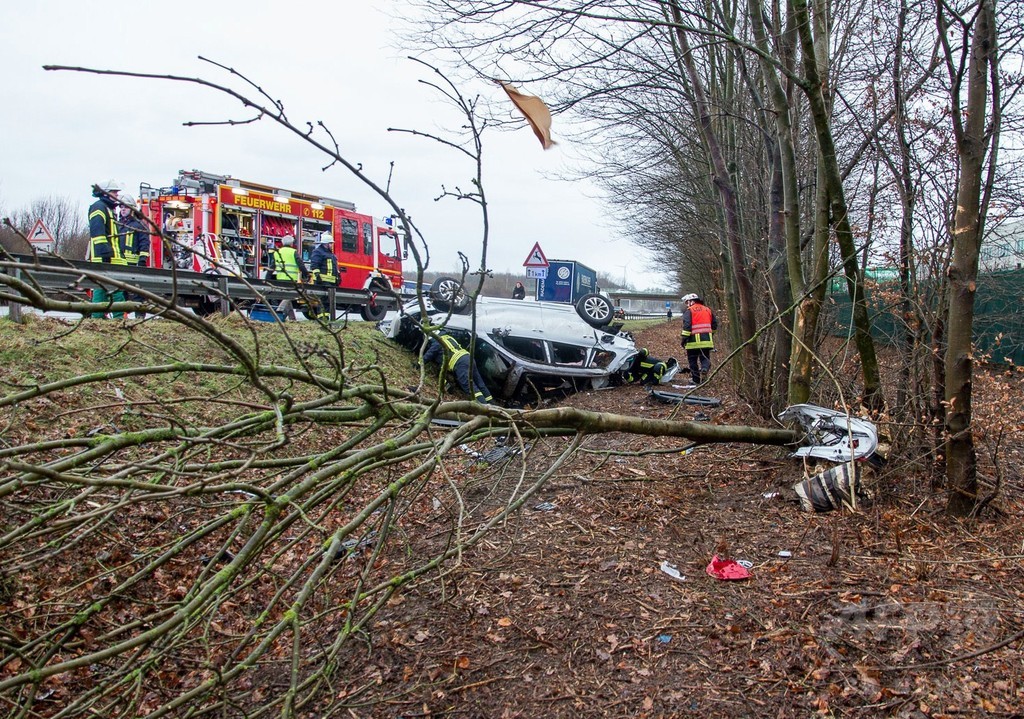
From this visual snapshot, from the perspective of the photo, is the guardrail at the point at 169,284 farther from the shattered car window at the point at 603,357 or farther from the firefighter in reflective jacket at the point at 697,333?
the firefighter in reflective jacket at the point at 697,333

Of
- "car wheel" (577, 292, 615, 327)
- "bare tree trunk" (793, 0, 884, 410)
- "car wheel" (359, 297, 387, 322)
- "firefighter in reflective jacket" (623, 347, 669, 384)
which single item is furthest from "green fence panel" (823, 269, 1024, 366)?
"car wheel" (359, 297, 387, 322)

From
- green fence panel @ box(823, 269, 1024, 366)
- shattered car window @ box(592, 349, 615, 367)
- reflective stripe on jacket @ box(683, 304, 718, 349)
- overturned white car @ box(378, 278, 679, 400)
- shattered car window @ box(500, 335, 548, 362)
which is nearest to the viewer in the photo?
green fence panel @ box(823, 269, 1024, 366)

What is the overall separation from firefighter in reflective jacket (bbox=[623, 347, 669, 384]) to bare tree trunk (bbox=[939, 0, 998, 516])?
6.73 m

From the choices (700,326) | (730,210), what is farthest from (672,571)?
(700,326)

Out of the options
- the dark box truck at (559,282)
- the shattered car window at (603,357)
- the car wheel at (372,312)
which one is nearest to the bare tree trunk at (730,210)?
the shattered car window at (603,357)

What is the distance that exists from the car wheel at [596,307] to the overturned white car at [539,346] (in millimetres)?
119

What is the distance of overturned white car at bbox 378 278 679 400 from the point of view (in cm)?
997

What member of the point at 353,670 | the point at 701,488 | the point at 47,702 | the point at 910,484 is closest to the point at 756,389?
the point at 701,488

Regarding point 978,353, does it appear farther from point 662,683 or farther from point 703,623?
point 662,683

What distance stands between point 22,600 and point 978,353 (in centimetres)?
613

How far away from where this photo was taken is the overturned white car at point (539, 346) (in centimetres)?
997

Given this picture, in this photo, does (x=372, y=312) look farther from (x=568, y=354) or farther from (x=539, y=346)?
(x=568, y=354)

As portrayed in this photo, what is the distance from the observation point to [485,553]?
15.0 ft

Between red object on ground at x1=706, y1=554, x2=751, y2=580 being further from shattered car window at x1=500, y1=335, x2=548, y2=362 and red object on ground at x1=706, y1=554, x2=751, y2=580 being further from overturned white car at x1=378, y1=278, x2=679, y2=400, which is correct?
shattered car window at x1=500, y1=335, x2=548, y2=362
